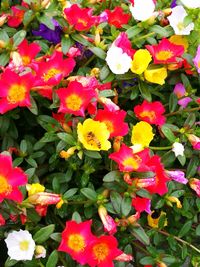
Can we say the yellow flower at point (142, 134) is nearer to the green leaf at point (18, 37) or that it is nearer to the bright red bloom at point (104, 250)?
the bright red bloom at point (104, 250)

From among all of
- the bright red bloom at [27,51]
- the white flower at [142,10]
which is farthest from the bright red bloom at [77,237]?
the white flower at [142,10]

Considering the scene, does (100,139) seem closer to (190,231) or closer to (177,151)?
(177,151)

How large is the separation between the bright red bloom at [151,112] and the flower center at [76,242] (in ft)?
1.37

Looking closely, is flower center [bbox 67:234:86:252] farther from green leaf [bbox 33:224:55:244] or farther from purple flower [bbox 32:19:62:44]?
purple flower [bbox 32:19:62:44]

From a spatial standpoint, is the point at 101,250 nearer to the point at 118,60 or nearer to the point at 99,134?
the point at 99,134

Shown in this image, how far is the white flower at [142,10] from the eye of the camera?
1795 mm

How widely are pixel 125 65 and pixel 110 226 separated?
48 cm

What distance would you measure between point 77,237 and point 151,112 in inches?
17.9

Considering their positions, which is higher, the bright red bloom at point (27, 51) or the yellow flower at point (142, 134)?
the bright red bloom at point (27, 51)

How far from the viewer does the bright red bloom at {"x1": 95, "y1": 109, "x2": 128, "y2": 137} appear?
161cm

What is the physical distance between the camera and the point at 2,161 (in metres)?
1.46

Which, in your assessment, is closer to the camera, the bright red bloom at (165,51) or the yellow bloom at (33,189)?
the yellow bloom at (33,189)

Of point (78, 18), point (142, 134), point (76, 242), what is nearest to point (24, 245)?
point (76, 242)

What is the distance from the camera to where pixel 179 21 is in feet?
5.96
